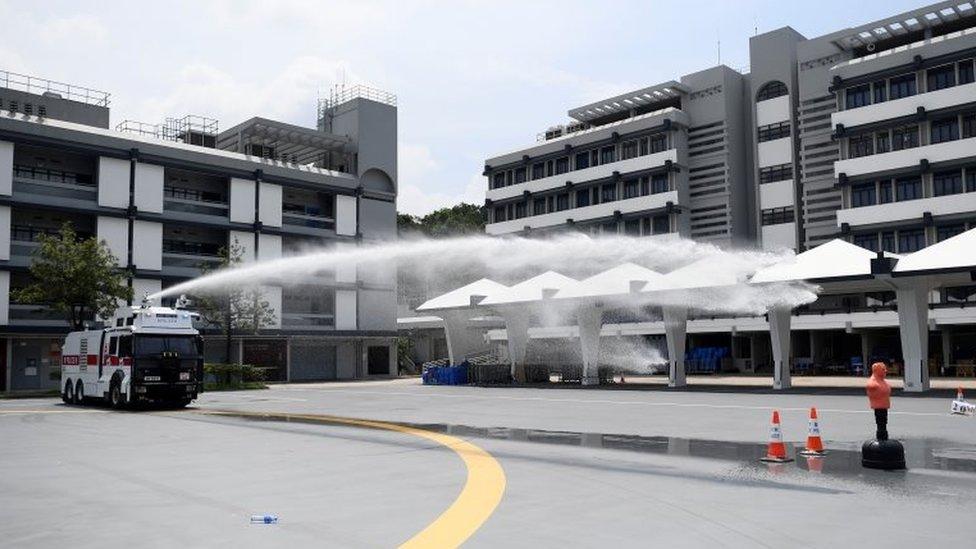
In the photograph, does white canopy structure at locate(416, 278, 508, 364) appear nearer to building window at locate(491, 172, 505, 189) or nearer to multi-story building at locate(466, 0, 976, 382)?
multi-story building at locate(466, 0, 976, 382)

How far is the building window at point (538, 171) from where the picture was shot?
80.1 metres

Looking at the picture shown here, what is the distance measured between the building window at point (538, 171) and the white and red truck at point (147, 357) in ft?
177

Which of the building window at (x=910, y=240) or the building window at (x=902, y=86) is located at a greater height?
the building window at (x=902, y=86)

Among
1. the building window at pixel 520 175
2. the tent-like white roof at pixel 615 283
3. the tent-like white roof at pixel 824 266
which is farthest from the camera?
the building window at pixel 520 175

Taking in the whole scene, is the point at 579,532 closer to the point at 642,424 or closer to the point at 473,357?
the point at 642,424

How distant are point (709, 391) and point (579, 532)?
29982 millimetres

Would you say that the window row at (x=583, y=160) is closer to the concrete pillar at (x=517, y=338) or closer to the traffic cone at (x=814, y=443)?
the concrete pillar at (x=517, y=338)

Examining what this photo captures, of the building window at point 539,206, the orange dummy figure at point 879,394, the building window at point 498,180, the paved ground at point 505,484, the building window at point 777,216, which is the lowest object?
the paved ground at point 505,484

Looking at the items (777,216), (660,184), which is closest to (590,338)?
(777,216)

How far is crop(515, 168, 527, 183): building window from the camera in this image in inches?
3233

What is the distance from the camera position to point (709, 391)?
36.8 metres

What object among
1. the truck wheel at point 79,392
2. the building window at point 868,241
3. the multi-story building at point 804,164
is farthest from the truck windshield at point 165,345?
the building window at point 868,241

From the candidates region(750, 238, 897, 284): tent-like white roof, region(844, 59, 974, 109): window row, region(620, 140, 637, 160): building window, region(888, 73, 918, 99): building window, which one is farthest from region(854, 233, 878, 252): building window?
region(750, 238, 897, 284): tent-like white roof

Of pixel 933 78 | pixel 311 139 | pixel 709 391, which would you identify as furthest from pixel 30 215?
pixel 933 78
